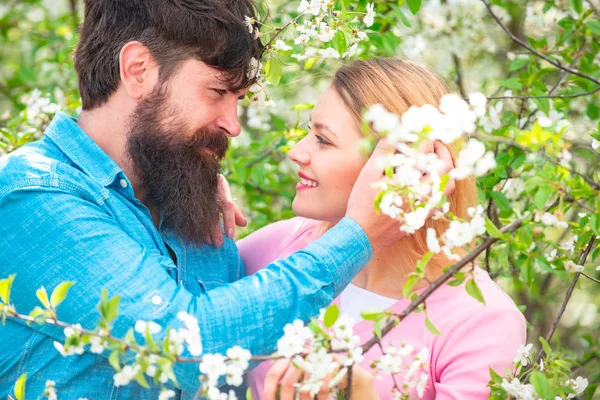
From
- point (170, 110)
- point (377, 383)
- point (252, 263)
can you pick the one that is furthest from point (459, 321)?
point (170, 110)

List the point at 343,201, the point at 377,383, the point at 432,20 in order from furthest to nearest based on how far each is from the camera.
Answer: the point at 432,20 < the point at 343,201 < the point at 377,383

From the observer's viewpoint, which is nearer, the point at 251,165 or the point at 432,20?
the point at 251,165

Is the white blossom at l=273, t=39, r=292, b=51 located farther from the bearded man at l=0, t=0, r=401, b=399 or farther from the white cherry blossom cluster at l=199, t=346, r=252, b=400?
the white cherry blossom cluster at l=199, t=346, r=252, b=400

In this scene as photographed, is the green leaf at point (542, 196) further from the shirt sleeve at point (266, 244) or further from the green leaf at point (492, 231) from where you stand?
the shirt sleeve at point (266, 244)

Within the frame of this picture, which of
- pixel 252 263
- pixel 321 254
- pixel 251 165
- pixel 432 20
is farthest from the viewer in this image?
pixel 432 20

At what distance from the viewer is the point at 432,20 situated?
521 cm

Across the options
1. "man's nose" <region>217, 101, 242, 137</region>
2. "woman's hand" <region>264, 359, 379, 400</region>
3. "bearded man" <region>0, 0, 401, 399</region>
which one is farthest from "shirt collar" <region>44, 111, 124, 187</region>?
"woman's hand" <region>264, 359, 379, 400</region>

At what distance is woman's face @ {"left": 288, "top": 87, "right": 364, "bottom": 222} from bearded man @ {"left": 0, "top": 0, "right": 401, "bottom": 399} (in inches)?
11.6

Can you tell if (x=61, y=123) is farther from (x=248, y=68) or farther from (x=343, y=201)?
(x=343, y=201)

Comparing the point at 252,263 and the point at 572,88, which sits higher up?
the point at 572,88

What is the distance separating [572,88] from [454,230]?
181 centimetres

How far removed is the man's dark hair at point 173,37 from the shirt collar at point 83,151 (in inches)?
9.9

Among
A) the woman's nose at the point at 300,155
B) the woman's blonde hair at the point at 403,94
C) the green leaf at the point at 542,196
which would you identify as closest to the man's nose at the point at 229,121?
the woman's nose at the point at 300,155

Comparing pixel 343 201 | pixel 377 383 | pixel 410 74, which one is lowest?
pixel 377 383
